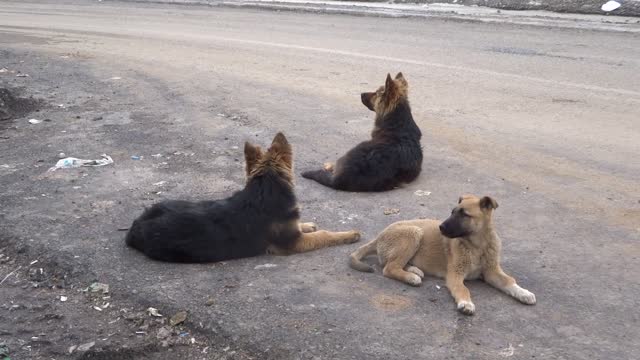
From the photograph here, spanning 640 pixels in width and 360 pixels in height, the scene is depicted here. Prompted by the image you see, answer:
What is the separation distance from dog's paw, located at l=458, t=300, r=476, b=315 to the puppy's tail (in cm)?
94

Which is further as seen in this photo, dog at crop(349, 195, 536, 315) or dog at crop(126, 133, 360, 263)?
dog at crop(126, 133, 360, 263)

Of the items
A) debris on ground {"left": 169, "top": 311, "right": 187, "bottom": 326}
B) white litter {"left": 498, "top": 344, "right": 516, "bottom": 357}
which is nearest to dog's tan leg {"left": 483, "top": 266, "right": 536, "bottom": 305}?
white litter {"left": 498, "top": 344, "right": 516, "bottom": 357}

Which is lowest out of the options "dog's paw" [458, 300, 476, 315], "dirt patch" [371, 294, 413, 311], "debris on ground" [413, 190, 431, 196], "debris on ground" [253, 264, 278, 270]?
"debris on ground" [253, 264, 278, 270]

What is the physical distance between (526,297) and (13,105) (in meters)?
9.50

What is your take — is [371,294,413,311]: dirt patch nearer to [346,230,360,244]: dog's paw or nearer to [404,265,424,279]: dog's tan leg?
[404,265,424,279]: dog's tan leg

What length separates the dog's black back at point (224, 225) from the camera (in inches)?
235

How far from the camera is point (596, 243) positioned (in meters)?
6.34

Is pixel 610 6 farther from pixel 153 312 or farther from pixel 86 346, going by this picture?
pixel 86 346

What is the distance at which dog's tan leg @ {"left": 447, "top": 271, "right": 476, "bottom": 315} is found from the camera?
5.11 metres

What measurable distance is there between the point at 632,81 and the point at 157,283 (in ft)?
32.1

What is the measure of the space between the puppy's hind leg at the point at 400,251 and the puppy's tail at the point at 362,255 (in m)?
0.10

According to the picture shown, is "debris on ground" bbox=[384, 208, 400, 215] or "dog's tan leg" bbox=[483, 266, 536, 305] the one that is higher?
"dog's tan leg" bbox=[483, 266, 536, 305]

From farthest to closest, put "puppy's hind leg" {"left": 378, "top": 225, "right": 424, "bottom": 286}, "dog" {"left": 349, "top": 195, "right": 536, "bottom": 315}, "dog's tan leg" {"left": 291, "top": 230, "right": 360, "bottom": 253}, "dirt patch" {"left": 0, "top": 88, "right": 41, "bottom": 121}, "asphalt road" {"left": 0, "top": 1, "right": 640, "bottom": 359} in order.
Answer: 1. "dirt patch" {"left": 0, "top": 88, "right": 41, "bottom": 121}
2. "dog's tan leg" {"left": 291, "top": 230, "right": 360, "bottom": 253}
3. "puppy's hind leg" {"left": 378, "top": 225, "right": 424, "bottom": 286}
4. "dog" {"left": 349, "top": 195, "right": 536, "bottom": 315}
5. "asphalt road" {"left": 0, "top": 1, "right": 640, "bottom": 359}

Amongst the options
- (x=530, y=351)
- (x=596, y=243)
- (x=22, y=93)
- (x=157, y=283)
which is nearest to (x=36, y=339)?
(x=157, y=283)
